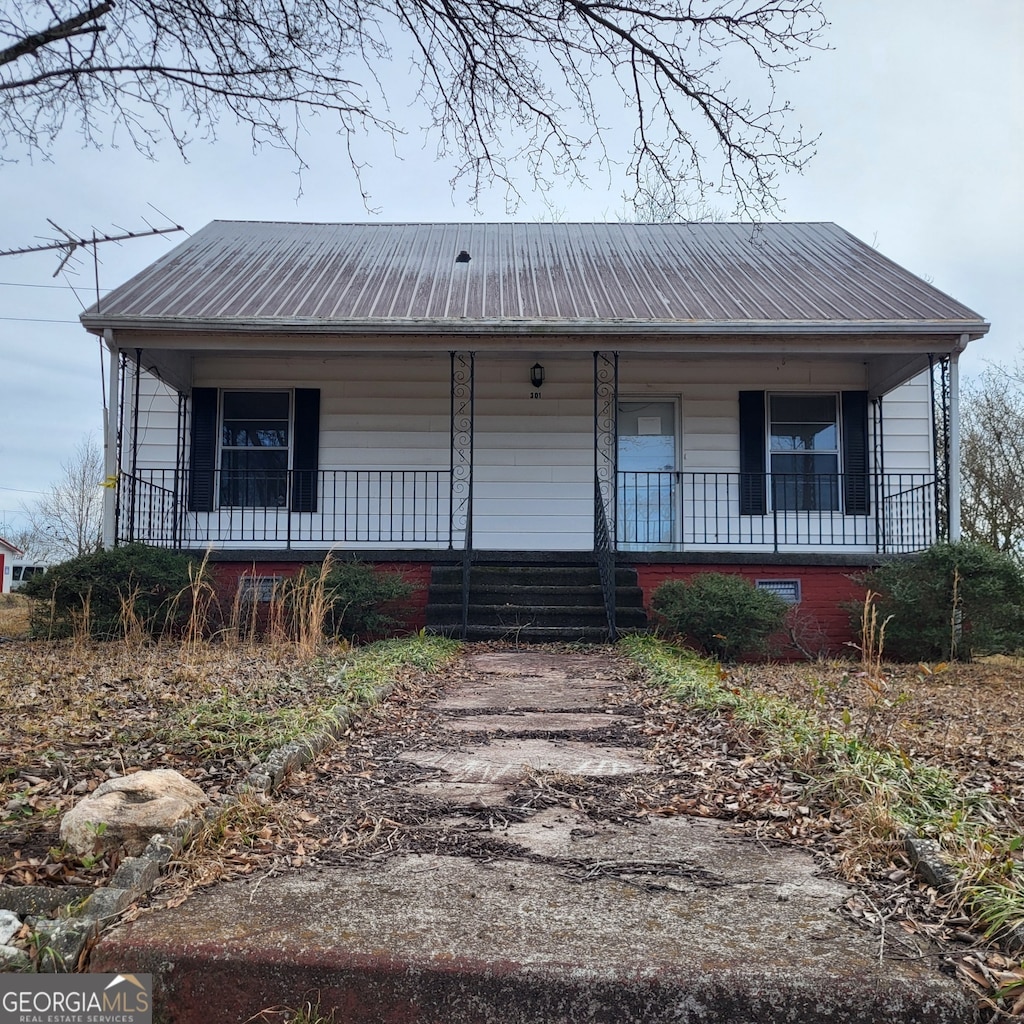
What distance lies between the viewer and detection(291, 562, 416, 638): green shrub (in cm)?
880

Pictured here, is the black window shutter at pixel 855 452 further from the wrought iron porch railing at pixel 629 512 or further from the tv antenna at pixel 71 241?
the tv antenna at pixel 71 241

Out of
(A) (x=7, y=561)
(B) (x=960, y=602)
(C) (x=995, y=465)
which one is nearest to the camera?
(B) (x=960, y=602)

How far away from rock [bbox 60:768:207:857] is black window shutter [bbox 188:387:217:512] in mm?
8244

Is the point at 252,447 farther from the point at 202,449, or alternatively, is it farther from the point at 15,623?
the point at 15,623

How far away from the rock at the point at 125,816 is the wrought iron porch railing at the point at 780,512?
8.31 metres

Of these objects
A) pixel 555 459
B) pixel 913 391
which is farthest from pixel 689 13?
pixel 913 391

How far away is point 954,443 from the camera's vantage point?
9484mm

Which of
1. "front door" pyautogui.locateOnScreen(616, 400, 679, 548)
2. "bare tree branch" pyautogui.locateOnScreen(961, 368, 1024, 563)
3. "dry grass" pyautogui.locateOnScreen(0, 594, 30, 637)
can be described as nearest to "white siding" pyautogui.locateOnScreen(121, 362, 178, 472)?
"dry grass" pyautogui.locateOnScreen(0, 594, 30, 637)

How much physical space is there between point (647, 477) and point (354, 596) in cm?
425

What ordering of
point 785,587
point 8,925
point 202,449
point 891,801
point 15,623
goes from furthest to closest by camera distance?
point 15,623
point 202,449
point 785,587
point 891,801
point 8,925

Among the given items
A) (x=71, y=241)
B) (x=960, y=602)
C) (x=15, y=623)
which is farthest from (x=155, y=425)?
(x=960, y=602)

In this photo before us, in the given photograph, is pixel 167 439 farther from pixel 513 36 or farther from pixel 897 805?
pixel 897 805

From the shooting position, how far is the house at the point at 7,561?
35.0 meters

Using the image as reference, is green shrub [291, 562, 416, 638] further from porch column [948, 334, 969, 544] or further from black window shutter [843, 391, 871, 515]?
porch column [948, 334, 969, 544]
